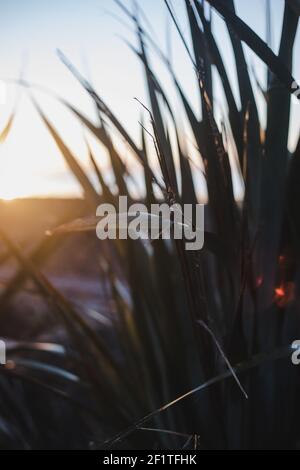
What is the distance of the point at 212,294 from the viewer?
2.28 ft

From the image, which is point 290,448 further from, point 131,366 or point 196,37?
point 196,37

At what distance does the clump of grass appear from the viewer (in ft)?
1.71

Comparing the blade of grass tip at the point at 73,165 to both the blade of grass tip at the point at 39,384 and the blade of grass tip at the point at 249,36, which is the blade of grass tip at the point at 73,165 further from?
the blade of grass tip at the point at 249,36

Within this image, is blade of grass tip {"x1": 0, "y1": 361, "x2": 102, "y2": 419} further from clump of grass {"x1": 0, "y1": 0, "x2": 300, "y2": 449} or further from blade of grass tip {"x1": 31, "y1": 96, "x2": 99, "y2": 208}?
blade of grass tip {"x1": 31, "y1": 96, "x2": 99, "y2": 208}

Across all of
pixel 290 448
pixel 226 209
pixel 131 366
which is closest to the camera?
→ pixel 226 209

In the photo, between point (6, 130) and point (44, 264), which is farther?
point (44, 264)

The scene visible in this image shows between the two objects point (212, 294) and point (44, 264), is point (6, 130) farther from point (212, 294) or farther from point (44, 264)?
point (212, 294)

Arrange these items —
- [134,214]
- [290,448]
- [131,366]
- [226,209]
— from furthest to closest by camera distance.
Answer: [131,366] < [290,448] < [226,209] < [134,214]

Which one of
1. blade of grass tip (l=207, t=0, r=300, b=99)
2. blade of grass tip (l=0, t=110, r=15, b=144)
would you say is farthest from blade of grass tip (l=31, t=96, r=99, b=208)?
blade of grass tip (l=207, t=0, r=300, b=99)

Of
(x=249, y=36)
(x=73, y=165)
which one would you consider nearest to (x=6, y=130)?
(x=73, y=165)

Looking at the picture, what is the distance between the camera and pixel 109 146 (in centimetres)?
68

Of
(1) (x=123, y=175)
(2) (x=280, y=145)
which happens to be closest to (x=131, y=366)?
(1) (x=123, y=175)
